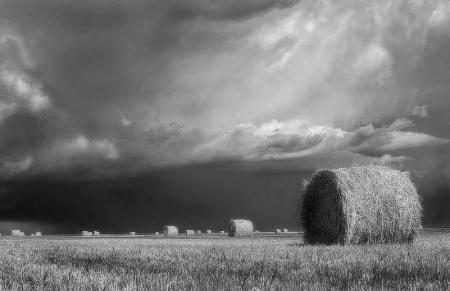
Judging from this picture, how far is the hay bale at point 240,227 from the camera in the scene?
94.6 ft

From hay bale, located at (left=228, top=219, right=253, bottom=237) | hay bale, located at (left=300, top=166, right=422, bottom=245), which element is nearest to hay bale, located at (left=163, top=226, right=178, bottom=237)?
hay bale, located at (left=228, top=219, right=253, bottom=237)

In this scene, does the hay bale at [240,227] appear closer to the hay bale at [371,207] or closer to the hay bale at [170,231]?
the hay bale at [170,231]

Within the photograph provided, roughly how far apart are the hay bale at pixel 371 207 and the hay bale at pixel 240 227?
577 inches

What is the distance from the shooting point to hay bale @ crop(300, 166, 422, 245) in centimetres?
1313

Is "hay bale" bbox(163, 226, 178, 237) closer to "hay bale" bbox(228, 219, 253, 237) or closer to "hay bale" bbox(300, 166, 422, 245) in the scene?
"hay bale" bbox(228, 219, 253, 237)

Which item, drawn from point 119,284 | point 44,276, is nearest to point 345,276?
point 119,284

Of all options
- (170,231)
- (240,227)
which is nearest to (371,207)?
(240,227)

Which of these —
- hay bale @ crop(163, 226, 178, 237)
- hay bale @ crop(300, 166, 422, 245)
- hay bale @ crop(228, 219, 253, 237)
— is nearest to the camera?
hay bale @ crop(300, 166, 422, 245)

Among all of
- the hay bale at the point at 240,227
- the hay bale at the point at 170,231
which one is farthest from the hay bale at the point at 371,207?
the hay bale at the point at 170,231

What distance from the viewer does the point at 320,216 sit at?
49.2 feet

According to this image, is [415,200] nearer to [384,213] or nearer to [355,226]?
[384,213]

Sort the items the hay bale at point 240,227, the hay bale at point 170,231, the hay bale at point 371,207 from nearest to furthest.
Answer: the hay bale at point 371,207
the hay bale at point 240,227
the hay bale at point 170,231

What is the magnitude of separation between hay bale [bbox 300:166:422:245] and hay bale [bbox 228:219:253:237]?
14.7 metres

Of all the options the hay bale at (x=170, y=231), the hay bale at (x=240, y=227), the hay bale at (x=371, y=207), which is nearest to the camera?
the hay bale at (x=371, y=207)
